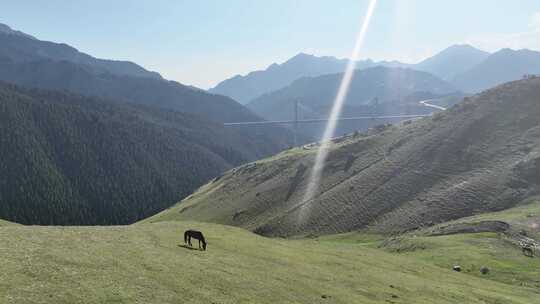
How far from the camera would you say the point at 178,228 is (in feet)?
192

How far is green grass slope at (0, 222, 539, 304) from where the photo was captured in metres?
27.0

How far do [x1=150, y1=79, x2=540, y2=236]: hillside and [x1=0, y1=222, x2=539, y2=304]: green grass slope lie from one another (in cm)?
5897

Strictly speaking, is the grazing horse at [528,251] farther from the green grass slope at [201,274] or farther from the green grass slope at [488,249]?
the green grass slope at [201,274]

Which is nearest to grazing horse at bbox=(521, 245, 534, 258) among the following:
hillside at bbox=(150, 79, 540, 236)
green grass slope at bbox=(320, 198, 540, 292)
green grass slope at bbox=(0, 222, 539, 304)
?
green grass slope at bbox=(320, 198, 540, 292)

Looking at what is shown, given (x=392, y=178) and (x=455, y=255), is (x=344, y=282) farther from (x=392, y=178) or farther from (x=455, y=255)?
(x=392, y=178)

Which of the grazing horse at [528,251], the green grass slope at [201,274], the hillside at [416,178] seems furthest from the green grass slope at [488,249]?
the hillside at [416,178]

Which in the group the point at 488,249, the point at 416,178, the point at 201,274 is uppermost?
the point at 201,274

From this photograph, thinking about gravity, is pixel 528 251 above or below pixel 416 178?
below

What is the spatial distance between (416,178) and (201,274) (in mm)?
111147

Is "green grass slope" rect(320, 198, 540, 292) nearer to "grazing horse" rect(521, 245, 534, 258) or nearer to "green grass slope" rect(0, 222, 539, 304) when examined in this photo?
"grazing horse" rect(521, 245, 534, 258)

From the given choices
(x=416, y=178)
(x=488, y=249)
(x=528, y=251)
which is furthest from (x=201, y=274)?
(x=416, y=178)

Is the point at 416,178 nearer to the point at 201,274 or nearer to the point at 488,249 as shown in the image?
the point at 488,249

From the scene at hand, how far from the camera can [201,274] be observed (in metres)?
Result: 34.3

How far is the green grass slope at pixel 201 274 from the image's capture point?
27047mm
